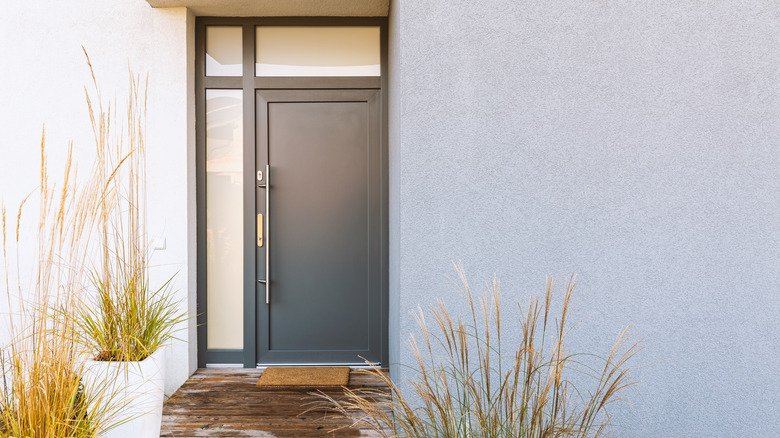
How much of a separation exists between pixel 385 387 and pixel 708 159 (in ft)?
7.82

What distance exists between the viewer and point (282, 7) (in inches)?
134

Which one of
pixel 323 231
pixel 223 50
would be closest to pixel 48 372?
pixel 323 231

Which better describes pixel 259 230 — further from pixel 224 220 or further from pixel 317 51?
pixel 317 51

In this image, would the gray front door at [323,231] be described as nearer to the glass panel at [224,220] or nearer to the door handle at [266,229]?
the door handle at [266,229]

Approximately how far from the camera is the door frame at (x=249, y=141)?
3572 mm

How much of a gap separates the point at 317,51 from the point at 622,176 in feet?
7.94

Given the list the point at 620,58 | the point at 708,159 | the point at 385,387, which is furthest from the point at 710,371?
the point at 385,387

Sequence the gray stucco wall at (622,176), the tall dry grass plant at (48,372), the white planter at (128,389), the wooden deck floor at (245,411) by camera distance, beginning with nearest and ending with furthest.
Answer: the tall dry grass plant at (48,372)
the white planter at (128,389)
the gray stucco wall at (622,176)
the wooden deck floor at (245,411)

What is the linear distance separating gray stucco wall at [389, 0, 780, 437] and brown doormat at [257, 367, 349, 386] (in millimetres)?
1225

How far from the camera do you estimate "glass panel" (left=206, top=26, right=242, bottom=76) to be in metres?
3.60

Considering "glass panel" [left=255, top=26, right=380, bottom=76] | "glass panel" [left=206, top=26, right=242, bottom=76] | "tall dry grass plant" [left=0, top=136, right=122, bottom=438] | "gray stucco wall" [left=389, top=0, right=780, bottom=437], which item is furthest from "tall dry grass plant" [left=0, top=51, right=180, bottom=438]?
A: "glass panel" [left=255, top=26, right=380, bottom=76]

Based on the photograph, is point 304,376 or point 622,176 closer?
point 622,176

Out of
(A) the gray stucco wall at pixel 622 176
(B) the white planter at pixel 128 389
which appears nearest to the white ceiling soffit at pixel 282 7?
(A) the gray stucco wall at pixel 622 176

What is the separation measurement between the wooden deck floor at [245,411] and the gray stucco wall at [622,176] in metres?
0.84
